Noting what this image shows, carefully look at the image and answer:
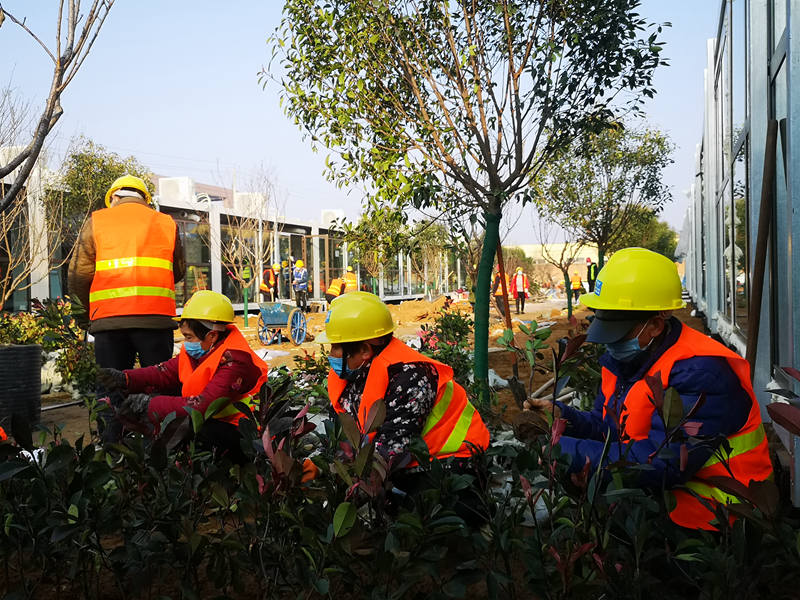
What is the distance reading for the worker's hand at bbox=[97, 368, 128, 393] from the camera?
3.36 m

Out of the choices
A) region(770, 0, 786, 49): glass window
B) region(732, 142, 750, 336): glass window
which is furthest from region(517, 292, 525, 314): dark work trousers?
region(770, 0, 786, 49): glass window

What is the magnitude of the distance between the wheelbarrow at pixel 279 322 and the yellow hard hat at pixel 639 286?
11.2 meters

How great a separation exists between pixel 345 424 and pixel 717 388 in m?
1.07

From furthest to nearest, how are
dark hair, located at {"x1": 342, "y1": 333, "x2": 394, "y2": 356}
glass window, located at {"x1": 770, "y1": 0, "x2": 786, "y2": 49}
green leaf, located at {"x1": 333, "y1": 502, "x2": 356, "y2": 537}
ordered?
glass window, located at {"x1": 770, "y1": 0, "x2": 786, "y2": 49}, dark hair, located at {"x1": 342, "y1": 333, "x2": 394, "y2": 356}, green leaf, located at {"x1": 333, "y1": 502, "x2": 356, "y2": 537}

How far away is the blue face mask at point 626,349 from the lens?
87.8 inches

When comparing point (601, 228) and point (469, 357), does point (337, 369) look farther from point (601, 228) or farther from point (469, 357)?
point (601, 228)

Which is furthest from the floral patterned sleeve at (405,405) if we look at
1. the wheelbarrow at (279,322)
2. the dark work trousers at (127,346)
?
the wheelbarrow at (279,322)

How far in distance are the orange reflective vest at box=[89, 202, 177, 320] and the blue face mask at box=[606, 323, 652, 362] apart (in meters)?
2.96

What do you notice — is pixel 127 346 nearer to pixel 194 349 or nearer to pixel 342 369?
pixel 194 349

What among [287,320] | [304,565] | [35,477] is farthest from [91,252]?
[287,320]

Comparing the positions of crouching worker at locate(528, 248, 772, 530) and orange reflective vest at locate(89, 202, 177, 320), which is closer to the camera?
crouching worker at locate(528, 248, 772, 530)

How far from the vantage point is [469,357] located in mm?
7008

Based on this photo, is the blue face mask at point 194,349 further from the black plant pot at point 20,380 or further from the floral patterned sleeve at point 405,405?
the black plant pot at point 20,380

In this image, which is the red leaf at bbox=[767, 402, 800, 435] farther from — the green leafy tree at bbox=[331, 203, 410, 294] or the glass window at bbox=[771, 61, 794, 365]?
the green leafy tree at bbox=[331, 203, 410, 294]
